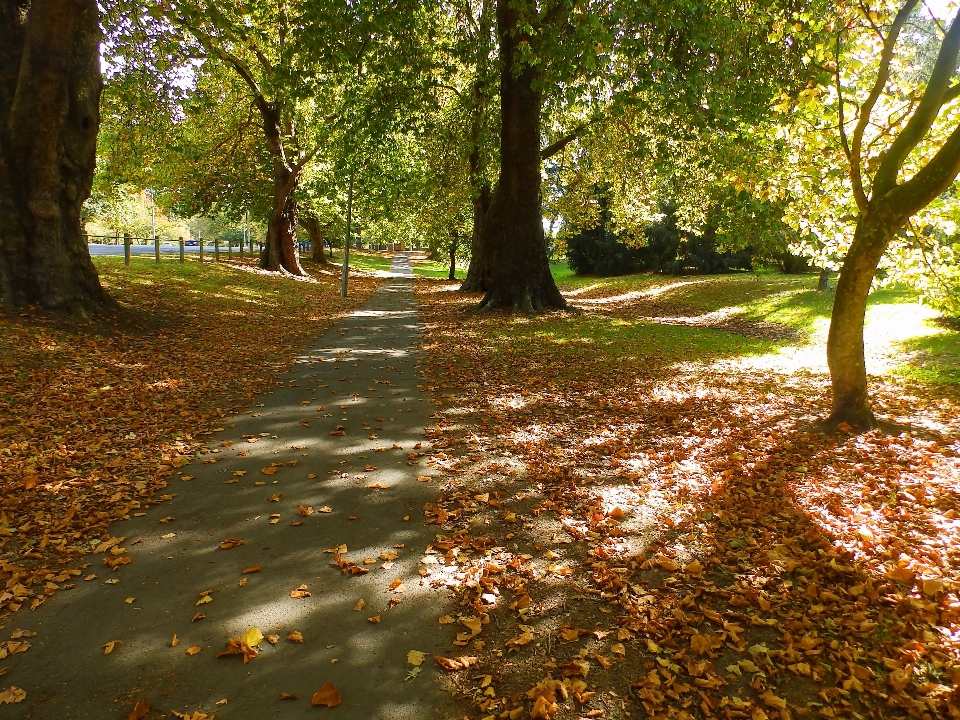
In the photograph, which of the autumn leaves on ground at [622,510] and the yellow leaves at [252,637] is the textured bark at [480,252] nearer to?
the autumn leaves on ground at [622,510]

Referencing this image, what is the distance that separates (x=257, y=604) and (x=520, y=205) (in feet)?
50.6

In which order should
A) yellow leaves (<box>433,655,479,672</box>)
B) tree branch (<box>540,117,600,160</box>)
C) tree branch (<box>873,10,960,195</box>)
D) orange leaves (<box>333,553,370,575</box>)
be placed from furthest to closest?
1. tree branch (<box>540,117,600,160</box>)
2. tree branch (<box>873,10,960,195</box>)
3. orange leaves (<box>333,553,370,575</box>)
4. yellow leaves (<box>433,655,479,672</box>)

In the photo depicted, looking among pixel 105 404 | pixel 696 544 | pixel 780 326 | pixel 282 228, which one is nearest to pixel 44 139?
pixel 105 404

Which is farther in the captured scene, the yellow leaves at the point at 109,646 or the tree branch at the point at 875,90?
the tree branch at the point at 875,90

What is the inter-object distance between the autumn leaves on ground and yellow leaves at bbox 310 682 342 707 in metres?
0.65

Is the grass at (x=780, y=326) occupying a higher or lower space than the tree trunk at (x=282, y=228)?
lower

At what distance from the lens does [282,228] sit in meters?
30.8

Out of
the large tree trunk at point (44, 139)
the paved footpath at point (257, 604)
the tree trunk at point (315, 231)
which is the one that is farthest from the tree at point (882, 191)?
the tree trunk at point (315, 231)

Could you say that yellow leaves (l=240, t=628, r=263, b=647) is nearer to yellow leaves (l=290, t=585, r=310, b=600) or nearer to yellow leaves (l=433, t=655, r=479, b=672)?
yellow leaves (l=290, t=585, r=310, b=600)

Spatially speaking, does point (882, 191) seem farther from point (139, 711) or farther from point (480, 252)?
point (480, 252)

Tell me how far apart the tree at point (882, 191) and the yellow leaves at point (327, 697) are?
21.4 ft

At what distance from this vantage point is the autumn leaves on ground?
10.9 ft

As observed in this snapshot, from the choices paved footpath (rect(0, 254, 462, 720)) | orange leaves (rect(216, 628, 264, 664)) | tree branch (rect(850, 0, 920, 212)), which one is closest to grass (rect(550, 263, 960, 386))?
tree branch (rect(850, 0, 920, 212))

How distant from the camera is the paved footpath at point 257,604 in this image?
3.17 meters
